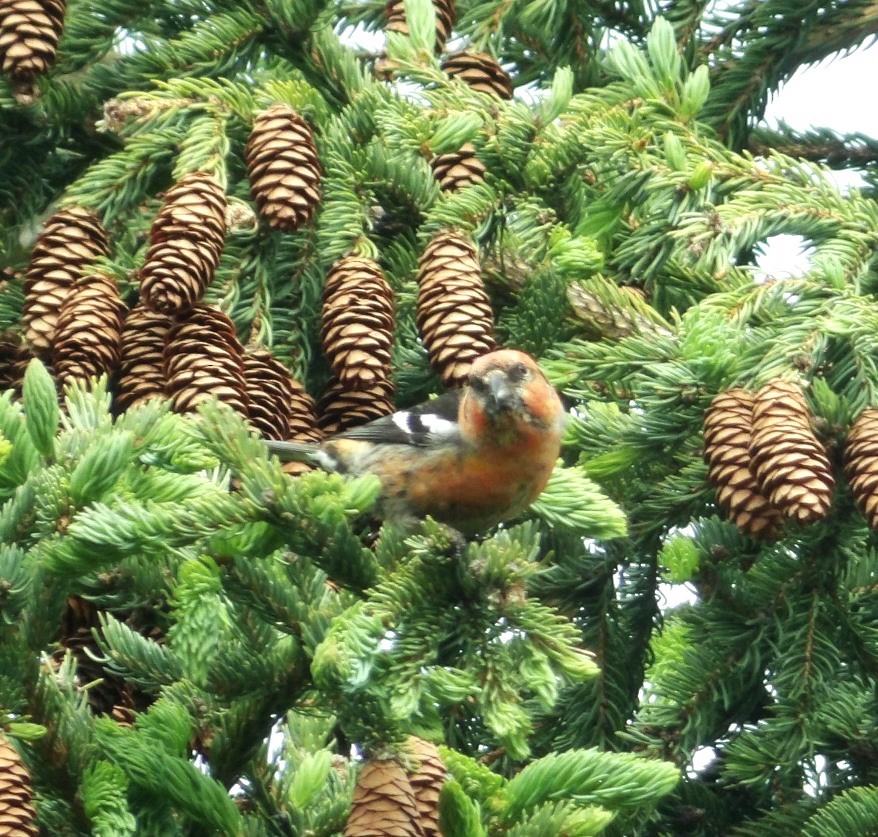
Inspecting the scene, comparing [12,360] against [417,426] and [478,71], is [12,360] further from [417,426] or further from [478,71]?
[478,71]

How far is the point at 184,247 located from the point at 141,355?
301mm

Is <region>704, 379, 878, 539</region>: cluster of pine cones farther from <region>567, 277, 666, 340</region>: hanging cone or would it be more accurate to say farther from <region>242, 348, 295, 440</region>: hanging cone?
<region>242, 348, 295, 440</region>: hanging cone

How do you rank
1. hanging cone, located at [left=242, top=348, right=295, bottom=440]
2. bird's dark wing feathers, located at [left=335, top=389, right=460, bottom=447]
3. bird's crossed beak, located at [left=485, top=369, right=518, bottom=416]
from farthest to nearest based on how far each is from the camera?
bird's dark wing feathers, located at [left=335, top=389, right=460, bottom=447] < bird's crossed beak, located at [left=485, top=369, right=518, bottom=416] < hanging cone, located at [left=242, top=348, right=295, bottom=440]

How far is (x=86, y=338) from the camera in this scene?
3051 millimetres

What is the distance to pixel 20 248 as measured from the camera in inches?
152

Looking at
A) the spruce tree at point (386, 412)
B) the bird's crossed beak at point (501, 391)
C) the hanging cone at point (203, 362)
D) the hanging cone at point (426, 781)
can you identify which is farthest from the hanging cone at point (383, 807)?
the bird's crossed beak at point (501, 391)

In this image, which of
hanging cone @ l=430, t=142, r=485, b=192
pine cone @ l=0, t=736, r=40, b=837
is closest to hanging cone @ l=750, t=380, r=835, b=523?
hanging cone @ l=430, t=142, r=485, b=192

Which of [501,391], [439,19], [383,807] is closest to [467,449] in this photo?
[501,391]

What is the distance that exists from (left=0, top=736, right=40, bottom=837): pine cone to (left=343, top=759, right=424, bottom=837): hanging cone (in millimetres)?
441

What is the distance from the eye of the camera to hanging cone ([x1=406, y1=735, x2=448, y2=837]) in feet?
7.34

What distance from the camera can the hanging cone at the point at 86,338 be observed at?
9.99 feet

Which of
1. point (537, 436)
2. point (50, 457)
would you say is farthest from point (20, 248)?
point (50, 457)

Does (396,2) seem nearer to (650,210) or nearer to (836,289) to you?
(650,210)

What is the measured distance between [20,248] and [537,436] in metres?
1.56
